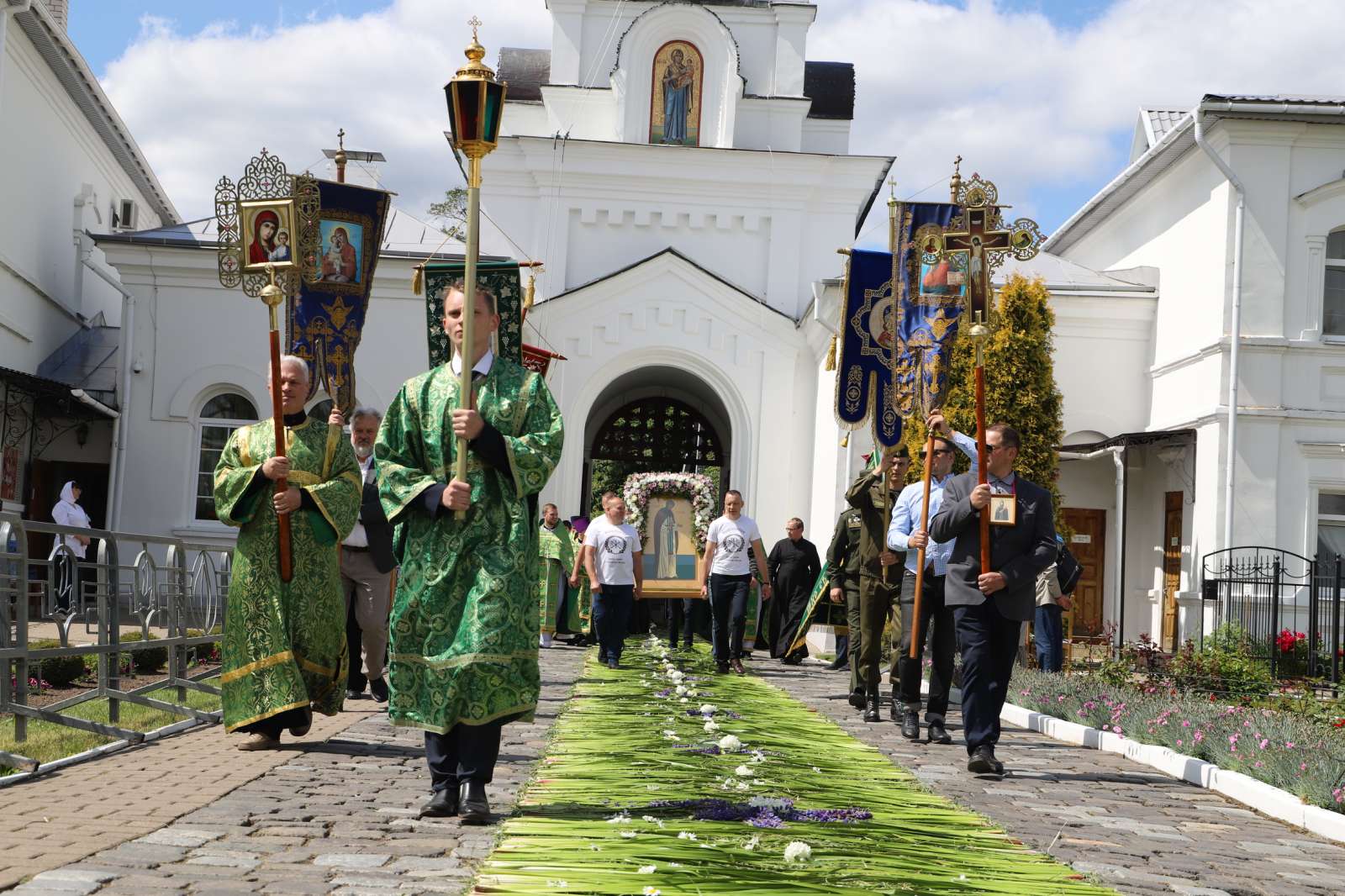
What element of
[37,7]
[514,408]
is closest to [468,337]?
[514,408]

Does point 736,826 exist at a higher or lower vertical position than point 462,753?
lower

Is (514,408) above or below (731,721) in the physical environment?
above

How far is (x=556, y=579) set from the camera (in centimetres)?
1939

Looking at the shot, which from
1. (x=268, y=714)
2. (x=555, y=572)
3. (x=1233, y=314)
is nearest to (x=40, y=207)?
(x=555, y=572)

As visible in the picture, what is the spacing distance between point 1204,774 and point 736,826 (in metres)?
4.02

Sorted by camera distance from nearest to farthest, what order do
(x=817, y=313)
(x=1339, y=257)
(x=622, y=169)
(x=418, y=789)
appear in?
1. (x=418, y=789)
2. (x=1339, y=257)
3. (x=817, y=313)
4. (x=622, y=169)

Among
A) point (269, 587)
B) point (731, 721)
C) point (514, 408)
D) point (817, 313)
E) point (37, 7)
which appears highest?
point (37, 7)

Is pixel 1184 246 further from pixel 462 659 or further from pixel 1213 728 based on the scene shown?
pixel 462 659

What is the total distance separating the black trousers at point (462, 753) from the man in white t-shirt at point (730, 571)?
902 cm

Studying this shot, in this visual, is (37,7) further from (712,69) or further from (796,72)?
(796,72)

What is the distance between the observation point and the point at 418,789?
21.7 feet

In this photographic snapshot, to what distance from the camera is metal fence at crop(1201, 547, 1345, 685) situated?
16.8 meters

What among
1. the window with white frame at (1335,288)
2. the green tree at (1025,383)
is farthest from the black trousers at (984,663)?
the window with white frame at (1335,288)

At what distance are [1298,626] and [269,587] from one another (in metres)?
16.0
